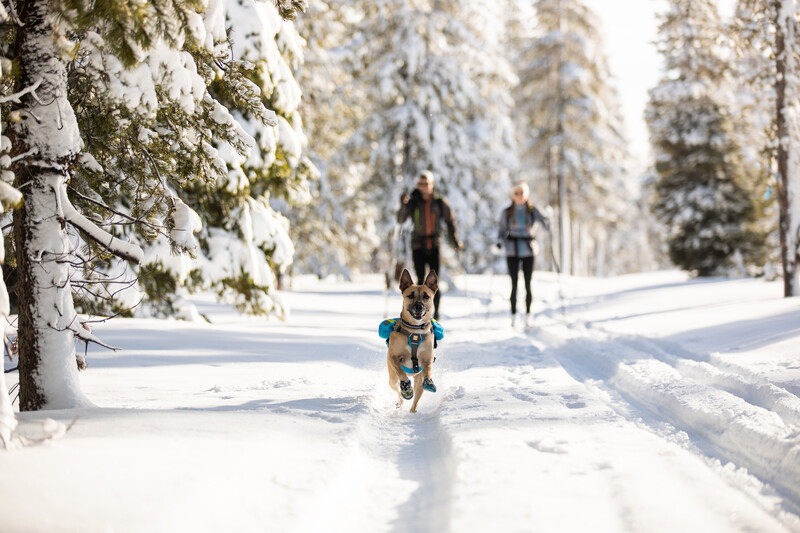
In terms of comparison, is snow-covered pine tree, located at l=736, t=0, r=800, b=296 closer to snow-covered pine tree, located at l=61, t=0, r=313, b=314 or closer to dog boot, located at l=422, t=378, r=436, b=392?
dog boot, located at l=422, t=378, r=436, b=392

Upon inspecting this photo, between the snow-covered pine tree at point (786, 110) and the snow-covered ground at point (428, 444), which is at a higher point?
the snow-covered pine tree at point (786, 110)

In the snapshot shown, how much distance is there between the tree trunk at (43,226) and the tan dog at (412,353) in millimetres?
2560

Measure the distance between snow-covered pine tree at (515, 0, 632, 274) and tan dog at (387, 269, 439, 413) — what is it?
2183 centimetres

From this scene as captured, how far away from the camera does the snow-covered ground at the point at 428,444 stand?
8.95ft

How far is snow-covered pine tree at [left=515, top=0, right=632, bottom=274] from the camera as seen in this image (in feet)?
87.6

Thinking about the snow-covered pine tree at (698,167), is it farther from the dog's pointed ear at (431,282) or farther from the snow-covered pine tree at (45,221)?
the snow-covered pine tree at (45,221)

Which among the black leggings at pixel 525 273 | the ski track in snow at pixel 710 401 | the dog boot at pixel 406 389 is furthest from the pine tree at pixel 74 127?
the black leggings at pixel 525 273

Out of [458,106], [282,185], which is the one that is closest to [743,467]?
[282,185]

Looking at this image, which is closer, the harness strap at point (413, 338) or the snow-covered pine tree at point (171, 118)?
the snow-covered pine tree at point (171, 118)

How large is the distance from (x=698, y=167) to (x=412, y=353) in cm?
1972

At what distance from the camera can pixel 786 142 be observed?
10531 millimetres

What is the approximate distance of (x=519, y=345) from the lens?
8312 mm

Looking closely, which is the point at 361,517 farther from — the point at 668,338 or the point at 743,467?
the point at 668,338

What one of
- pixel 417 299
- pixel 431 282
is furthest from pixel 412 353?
pixel 431 282
